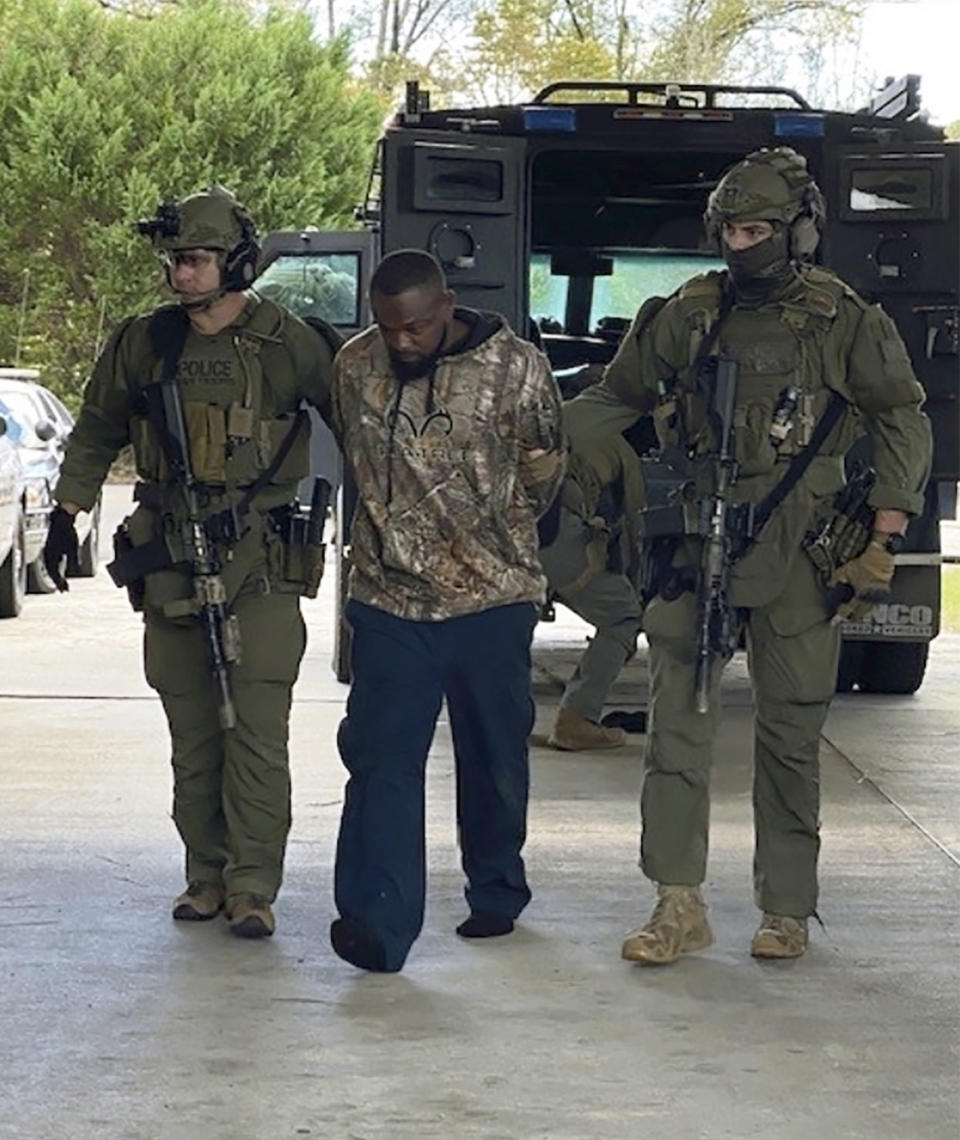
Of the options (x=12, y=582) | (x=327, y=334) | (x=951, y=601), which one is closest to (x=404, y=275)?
(x=327, y=334)

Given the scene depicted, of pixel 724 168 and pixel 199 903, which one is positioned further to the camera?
pixel 724 168

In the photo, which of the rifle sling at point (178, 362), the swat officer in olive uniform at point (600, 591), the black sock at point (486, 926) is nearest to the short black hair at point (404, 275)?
the rifle sling at point (178, 362)

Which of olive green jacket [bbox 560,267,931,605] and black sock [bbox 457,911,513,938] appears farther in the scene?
black sock [bbox 457,911,513,938]

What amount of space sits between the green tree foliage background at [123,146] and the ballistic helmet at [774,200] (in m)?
27.3

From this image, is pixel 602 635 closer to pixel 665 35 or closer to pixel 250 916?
pixel 250 916

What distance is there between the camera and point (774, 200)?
6.13 meters

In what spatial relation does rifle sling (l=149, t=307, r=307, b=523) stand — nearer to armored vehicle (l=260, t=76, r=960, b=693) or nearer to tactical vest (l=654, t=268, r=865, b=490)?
tactical vest (l=654, t=268, r=865, b=490)

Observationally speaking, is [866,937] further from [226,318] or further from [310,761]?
[310,761]

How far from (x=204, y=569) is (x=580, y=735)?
11.9ft

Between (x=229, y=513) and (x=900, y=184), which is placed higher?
(x=900, y=184)

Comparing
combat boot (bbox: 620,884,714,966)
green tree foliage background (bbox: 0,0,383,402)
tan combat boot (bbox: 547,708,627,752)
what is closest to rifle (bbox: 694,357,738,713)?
combat boot (bbox: 620,884,714,966)

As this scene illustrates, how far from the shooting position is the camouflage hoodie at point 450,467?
6.04m

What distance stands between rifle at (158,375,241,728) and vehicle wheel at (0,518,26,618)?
29.5ft

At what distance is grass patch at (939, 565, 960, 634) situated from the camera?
1603cm
